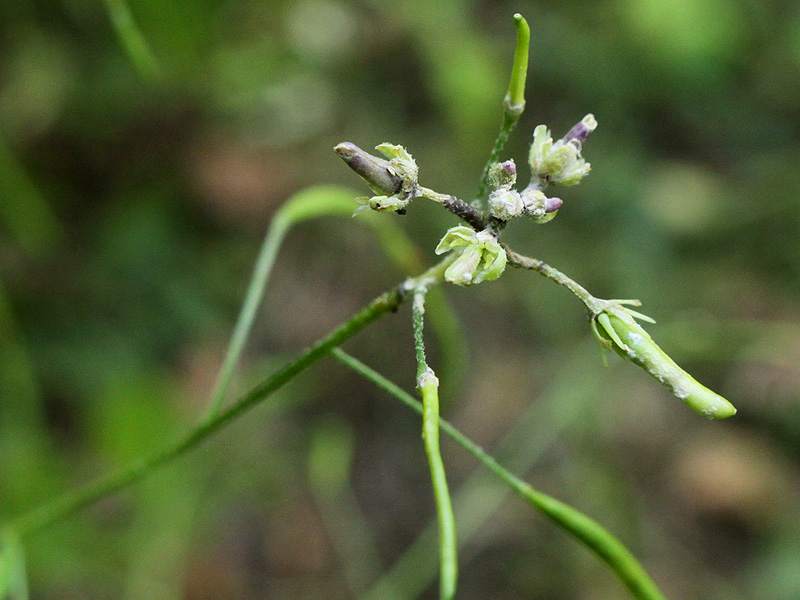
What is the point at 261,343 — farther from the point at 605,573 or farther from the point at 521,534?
the point at 605,573

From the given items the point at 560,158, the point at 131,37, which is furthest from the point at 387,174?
the point at 131,37

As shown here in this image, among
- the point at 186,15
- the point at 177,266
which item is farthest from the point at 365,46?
the point at 177,266

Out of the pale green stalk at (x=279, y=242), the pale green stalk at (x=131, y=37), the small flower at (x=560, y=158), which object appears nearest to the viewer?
the small flower at (x=560, y=158)

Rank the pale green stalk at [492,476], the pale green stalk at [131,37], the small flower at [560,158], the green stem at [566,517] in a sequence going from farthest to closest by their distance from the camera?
the pale green stalk at [492,476] → the pale green stalk at [131,37] → the green stem at [566,517] → the small flower at [560,158]

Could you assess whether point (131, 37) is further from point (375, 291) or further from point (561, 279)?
point (561, 279)

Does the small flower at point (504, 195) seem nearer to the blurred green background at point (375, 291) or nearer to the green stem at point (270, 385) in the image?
the green stem at point (270, 385)

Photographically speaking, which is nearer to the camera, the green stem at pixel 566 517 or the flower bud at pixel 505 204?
the flower bud at pixel 505 204

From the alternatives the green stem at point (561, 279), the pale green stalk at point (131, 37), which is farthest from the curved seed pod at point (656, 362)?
the pale green stalk at point (131, 37)
